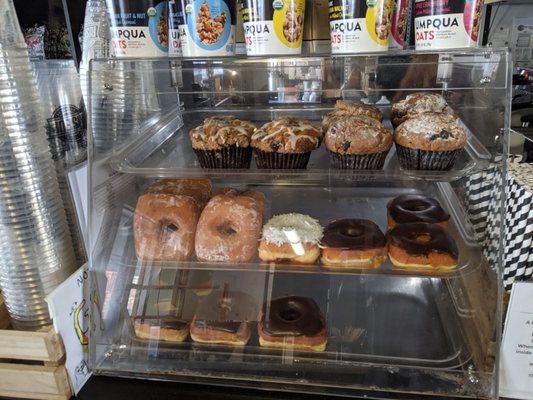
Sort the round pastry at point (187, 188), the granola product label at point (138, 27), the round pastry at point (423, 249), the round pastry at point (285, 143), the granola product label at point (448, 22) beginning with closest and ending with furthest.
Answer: the granola product label at point (448, 22)
the granola product label at point (138, 27)
the round pastry at point (423, 249)
the round pastry at point (285, 143)
the round pastry at point (187, 188)

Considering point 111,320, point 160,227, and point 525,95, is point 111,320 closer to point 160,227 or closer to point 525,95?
point 160,227

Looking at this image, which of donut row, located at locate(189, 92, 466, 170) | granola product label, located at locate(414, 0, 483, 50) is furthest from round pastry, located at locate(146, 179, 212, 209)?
granola product label, located at locate(414, 0, 483, 50)

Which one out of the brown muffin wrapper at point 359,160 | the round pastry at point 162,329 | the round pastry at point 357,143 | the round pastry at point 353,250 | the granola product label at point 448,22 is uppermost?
the granola product label at point 448,22

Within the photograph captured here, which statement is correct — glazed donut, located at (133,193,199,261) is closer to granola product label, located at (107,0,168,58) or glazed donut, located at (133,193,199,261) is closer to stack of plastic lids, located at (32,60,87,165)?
stack of plastic lids, located at (32,60,87,165)

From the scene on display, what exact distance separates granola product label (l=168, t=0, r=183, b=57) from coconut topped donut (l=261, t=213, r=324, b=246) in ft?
1.83

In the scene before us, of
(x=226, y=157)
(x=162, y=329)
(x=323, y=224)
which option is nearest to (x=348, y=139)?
(x=323, y=224)

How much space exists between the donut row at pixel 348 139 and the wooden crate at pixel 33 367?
2.26 ft

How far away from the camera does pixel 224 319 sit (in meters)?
1.38

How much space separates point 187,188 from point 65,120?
0.43 m

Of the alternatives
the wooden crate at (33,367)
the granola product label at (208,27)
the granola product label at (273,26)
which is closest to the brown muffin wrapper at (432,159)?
the granola product label at (273,26)

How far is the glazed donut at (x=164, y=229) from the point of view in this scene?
1.33 m

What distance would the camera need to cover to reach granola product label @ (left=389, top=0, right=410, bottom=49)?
3.62ft

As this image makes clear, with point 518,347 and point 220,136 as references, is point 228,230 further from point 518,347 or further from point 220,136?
point 518,347

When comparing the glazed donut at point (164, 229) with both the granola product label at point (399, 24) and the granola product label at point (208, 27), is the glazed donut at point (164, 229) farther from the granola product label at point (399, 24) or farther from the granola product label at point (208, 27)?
the granola product label at point (399, 24)
